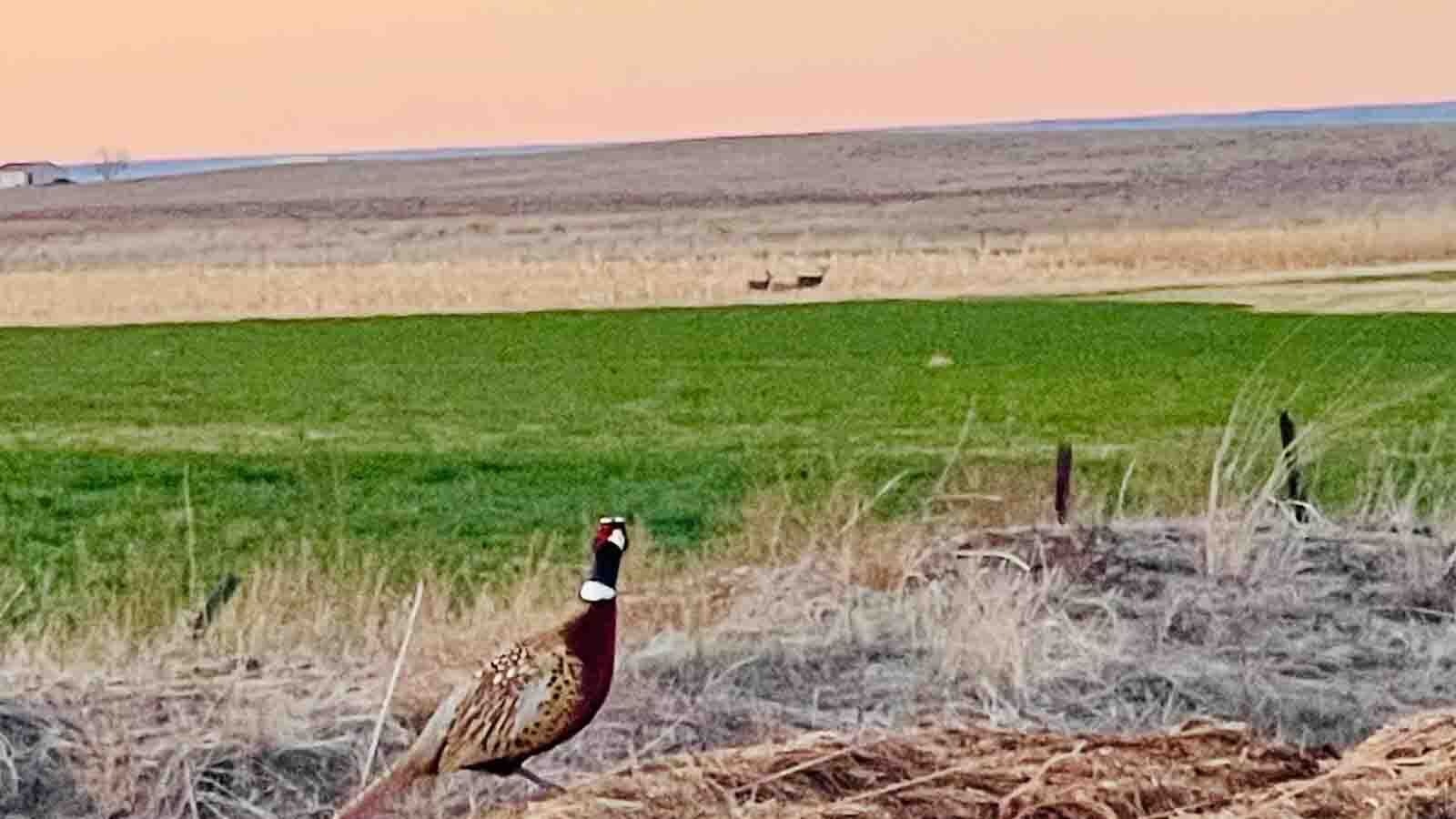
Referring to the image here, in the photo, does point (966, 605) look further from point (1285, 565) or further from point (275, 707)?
point (275, 707)

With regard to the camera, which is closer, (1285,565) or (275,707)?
(275,707)

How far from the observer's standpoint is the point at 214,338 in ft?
104

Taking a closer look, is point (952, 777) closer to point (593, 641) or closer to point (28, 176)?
point (593, 641)

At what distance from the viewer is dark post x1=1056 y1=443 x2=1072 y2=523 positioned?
311 inches

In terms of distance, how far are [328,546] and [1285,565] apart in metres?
6.31

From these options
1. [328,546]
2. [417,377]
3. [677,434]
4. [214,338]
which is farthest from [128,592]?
[214,338]

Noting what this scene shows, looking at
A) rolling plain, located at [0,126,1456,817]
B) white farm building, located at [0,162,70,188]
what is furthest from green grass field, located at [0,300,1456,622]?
Result: white farm building, located at [0,162,70,188]

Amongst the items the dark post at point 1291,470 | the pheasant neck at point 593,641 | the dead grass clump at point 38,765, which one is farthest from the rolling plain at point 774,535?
the pheasant neck at point 593,641

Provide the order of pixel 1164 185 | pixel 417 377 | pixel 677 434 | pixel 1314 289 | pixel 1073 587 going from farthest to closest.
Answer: pixel 1164 185
pixel 1314 289
pixel 417 377
pixel 677 434
pixel 1073 587

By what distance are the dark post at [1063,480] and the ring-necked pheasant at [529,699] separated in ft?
10.8

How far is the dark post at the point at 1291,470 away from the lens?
8.20 metres

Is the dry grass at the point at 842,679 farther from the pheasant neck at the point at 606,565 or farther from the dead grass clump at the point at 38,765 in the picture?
the pheasant neck at the point at 606,565

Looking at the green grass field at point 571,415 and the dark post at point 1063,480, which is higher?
the dark post at point 1063,480

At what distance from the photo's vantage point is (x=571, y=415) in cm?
2117
